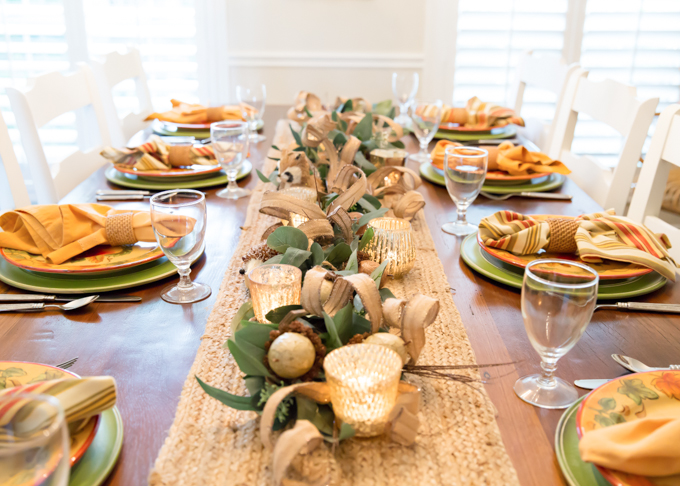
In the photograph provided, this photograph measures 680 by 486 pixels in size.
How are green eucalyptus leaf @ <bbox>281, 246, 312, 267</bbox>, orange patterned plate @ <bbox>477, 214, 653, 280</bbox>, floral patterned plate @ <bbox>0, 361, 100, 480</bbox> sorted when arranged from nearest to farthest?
1. floral patterned plate @ <bbox>0, 361, 100, 480</bbox>
2. green eucalyptus leaf @ <bbox>281, 246, 312, 267</bbox>
3. orange patterned plate @ <bbox>477, 214, 653, 280</bbox>

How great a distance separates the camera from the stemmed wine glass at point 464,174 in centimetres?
102

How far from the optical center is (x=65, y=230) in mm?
908

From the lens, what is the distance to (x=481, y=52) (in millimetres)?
3252

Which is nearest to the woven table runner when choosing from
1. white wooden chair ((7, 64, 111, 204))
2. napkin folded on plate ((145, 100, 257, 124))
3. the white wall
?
white wooden chair ((7, 64, 111, 204))

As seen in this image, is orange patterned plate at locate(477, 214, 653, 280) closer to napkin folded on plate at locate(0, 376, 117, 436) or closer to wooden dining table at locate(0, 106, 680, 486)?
wooden dining table at locate(0, 106, 680, 486)

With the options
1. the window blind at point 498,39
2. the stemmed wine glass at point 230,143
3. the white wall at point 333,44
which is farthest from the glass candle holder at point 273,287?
the window blind at point 498,39

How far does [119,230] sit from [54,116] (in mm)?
844

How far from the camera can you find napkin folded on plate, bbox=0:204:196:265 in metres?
0.89

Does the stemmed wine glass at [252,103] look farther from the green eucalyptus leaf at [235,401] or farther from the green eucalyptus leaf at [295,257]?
the green eucalyptus leaf at [235,401]

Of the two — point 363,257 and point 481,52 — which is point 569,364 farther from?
point 481,52

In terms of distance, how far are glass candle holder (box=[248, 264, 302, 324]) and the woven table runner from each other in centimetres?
7

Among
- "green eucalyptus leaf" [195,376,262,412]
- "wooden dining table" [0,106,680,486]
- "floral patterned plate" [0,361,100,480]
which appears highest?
"green eucalyptus leaf" [195,376,262,412]

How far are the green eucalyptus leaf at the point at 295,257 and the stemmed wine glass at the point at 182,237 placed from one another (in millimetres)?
151

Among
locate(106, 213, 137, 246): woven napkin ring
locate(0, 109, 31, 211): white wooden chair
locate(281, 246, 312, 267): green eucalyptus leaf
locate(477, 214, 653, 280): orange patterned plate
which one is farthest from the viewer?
locate(0, 109, 31, 211): white wooden chair
